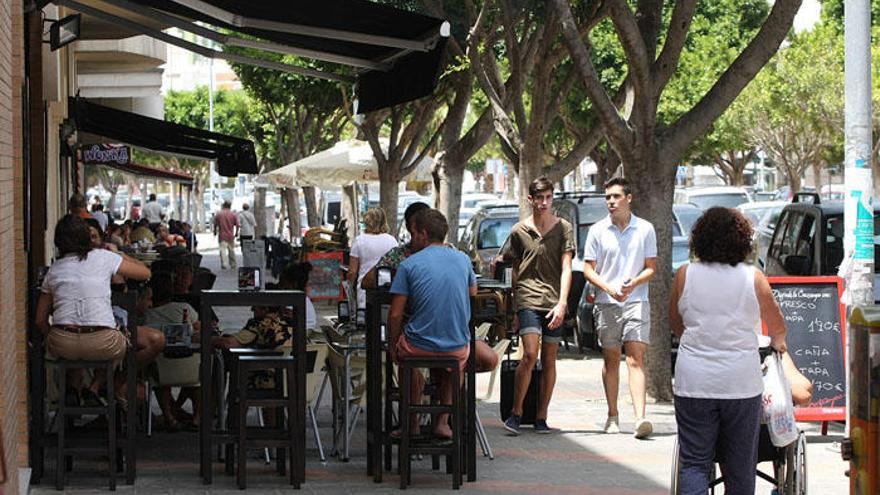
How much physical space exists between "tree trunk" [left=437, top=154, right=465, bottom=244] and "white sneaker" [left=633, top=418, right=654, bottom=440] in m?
15.8

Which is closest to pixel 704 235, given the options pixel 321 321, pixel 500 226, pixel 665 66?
pixel 665 66

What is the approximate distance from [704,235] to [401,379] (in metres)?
2.85

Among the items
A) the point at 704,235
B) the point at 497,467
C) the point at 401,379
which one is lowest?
the point at 497,467

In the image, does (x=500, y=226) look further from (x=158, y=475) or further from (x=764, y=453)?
(x=764, y=453)

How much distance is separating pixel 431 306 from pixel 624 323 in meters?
2.52

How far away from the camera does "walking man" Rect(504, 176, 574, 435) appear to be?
11617mm

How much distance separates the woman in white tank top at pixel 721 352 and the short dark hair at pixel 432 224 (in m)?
2.70

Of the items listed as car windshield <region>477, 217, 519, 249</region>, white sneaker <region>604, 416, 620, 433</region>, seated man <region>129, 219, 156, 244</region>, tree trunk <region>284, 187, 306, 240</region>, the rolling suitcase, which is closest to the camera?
the rolling suitcase

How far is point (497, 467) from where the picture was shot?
10.4m

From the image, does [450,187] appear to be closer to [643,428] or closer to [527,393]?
[527,393]

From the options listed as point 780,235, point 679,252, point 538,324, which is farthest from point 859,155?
point 679,252

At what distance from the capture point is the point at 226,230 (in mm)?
39406

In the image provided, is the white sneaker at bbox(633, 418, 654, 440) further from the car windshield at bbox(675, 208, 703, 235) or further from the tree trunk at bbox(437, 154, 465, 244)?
the tree trunk at bbox(437, 154, 465, 244)

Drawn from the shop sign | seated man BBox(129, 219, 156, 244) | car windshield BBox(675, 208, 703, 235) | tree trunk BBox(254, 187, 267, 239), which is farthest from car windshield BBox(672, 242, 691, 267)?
tree trunk BBox(254, 187, 267, 239)
